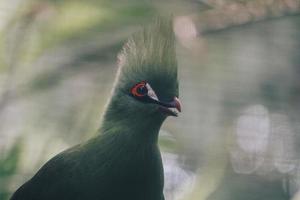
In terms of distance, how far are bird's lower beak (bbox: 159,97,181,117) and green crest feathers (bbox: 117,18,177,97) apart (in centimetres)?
3

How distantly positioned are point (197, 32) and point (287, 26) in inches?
7.1

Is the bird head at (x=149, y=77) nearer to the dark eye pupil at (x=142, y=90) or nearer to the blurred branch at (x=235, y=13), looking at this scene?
the dark eye pupil at (x=142, y=90)

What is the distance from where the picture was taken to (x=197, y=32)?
62.4 inches

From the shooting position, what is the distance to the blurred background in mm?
1520

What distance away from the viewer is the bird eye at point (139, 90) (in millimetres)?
1376

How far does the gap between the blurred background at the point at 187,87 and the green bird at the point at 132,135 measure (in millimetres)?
70

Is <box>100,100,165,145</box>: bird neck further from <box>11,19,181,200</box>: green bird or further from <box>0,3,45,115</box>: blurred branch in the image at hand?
<box>0,3,45,115</box>: blurred branch

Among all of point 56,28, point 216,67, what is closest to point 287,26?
point 216,67

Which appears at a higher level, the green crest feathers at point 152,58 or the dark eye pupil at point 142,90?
the green crest feathers at point 152,58

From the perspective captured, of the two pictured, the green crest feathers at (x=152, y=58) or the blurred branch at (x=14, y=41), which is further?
the blurred branch at (x=14, y=41)

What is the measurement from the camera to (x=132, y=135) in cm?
143

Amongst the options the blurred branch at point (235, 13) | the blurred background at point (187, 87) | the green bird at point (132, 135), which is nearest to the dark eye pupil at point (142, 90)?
the green bird at point (132, 135)

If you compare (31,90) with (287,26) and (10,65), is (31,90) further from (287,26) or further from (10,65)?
(287,26)

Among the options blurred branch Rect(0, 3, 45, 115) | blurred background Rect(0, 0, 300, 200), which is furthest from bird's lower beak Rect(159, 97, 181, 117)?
blurred branch Rect(0, 3, 45, 115)
